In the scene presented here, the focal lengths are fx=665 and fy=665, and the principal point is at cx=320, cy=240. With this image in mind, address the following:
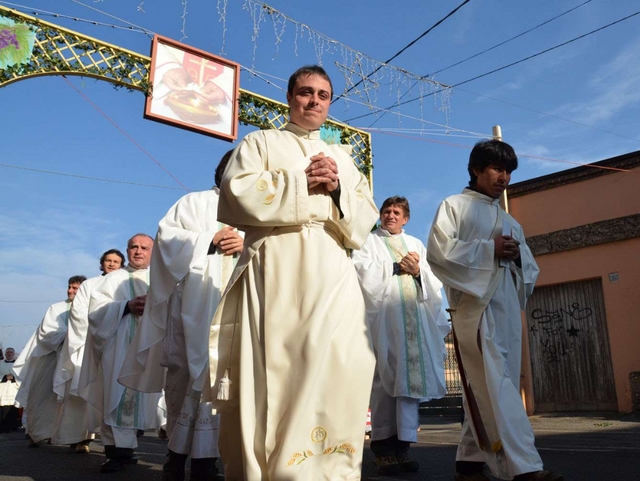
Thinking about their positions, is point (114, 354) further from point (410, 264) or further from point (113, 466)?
point (410, 264)

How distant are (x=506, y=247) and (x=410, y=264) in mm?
1679

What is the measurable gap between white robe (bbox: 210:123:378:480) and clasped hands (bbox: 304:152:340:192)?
0.05 metres

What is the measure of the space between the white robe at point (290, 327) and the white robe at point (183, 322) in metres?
1.18

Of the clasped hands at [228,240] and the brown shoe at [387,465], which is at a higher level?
the clasped hands at [228,240]

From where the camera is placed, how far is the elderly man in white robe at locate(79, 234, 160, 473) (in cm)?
571

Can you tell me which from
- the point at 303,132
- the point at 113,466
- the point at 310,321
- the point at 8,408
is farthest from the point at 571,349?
the point at 8,408

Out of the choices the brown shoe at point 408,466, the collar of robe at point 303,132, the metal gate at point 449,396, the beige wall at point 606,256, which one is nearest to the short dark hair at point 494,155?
the collar of robe at point 303,132

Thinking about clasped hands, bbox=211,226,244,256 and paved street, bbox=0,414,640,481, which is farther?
paved street, bbox=0,414,640,481

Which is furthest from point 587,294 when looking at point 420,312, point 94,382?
point 94,382

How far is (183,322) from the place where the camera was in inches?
174

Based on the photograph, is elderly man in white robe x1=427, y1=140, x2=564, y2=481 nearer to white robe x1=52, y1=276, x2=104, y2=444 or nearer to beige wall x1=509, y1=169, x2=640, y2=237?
white robe x1=52, y1=276, x2=104, y2=444

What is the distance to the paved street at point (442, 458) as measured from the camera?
4496mm

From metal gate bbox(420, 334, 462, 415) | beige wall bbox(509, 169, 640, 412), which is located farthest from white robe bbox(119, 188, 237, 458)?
beige wall bbox(509, 169, 640, 412)

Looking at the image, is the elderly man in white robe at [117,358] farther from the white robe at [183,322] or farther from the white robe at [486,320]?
the white robe at [486,320]
